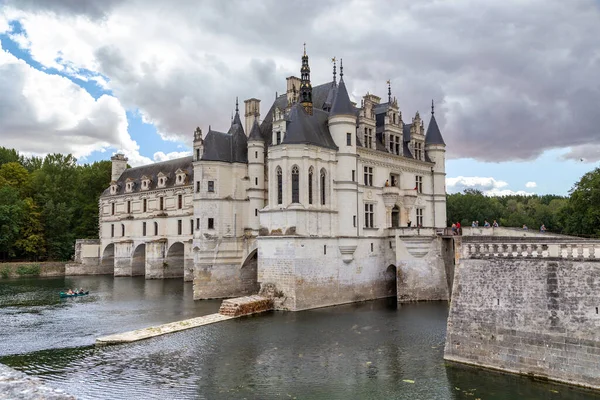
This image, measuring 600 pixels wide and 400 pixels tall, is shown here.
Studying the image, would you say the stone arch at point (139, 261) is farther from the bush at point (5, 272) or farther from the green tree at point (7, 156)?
the green tree at point (7, 156)

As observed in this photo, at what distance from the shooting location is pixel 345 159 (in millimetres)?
33719

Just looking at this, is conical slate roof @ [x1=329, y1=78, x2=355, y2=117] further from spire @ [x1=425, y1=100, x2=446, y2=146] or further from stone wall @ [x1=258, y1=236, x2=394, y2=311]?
spire @ [x1=425, y1=100, x2=446, y2=146]

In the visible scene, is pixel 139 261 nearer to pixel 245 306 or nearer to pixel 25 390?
pixel 245 306

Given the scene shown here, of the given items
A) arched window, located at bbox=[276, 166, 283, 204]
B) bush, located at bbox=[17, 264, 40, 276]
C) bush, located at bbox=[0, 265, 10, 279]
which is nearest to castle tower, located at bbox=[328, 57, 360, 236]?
arched window, located at bbox=[276, 166, 283, 204]

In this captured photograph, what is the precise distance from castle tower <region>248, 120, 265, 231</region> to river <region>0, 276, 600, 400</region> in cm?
720

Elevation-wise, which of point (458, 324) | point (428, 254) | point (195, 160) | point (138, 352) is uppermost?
point (195, 160)

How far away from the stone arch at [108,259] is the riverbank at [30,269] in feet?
14.8

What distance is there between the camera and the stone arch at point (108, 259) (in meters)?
61.0

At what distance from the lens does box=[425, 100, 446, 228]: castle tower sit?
41062 mm

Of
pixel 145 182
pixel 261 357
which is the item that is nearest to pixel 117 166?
pixel 145 182

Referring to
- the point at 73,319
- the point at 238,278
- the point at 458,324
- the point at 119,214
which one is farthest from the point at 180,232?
the point at 458,324

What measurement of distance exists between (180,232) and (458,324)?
3757 cm

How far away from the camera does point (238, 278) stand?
36594mm

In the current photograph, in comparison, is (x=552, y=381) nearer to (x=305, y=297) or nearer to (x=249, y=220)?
(x=305, y=297)
